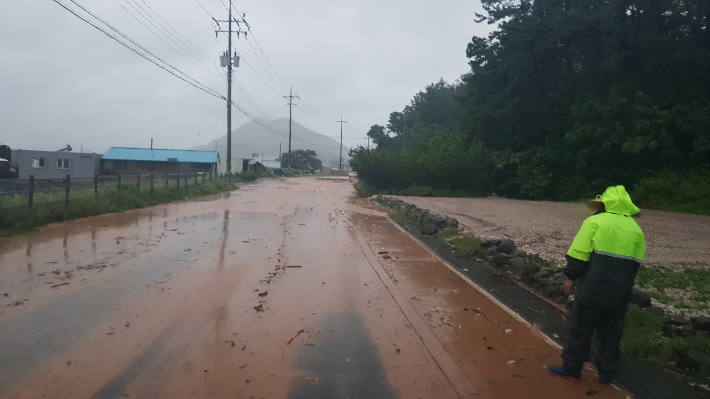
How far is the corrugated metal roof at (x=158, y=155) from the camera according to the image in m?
51.2

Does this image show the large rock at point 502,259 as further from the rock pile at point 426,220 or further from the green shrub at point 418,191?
the green shrub at point 418,191

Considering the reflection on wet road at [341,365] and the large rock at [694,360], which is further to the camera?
the large rock at [694,360]

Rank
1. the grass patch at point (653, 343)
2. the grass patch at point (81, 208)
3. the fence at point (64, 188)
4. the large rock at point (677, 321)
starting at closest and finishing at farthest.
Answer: the grass patch at point (653, 343), the large rock at point (677, 321), the grass patch at point (81, 208), the fence at point (64, 188)

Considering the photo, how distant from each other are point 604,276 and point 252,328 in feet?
12.5

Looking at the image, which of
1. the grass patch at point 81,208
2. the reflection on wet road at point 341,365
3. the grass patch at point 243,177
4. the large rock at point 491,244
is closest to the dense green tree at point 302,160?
the grass patch at point 243,177

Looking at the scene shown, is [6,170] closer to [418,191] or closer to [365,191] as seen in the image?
[365,191]

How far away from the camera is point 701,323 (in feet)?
20.6

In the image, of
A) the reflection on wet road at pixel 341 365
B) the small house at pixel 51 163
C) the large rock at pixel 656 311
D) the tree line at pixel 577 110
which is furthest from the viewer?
the small house at pixel 51 163

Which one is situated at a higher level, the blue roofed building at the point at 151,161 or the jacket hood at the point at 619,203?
the blue roofed building at the point at 151,161

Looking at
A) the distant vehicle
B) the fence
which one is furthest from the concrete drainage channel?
the distant vehicle

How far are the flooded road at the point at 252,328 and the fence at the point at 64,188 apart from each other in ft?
9.04

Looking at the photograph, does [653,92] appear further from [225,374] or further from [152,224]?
[225,374]

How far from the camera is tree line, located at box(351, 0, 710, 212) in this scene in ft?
93.0

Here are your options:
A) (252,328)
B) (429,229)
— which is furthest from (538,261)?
(252,328)
